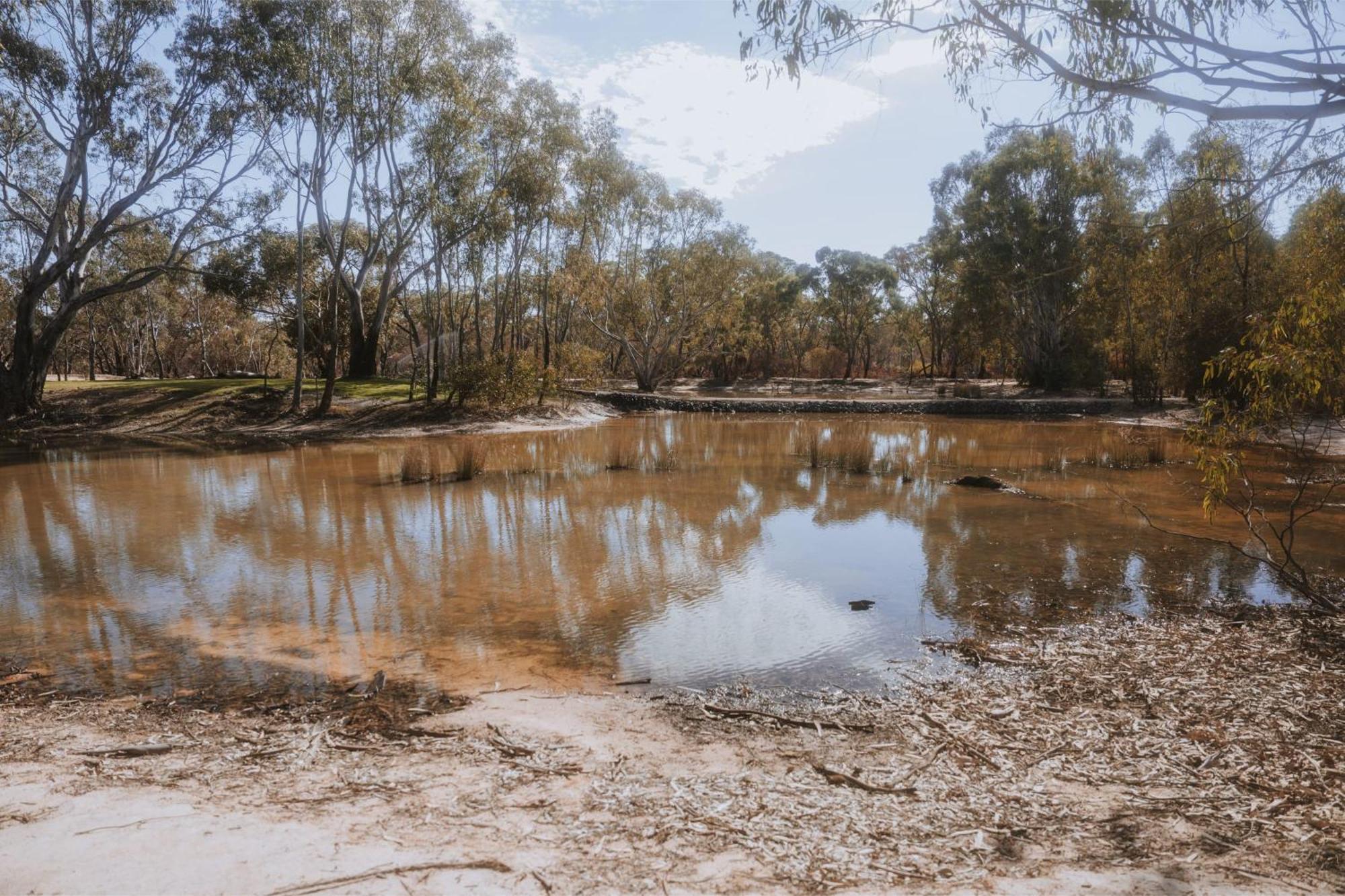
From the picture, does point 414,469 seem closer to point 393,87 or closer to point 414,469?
point 414,469

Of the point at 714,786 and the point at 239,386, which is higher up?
the point at 239,386

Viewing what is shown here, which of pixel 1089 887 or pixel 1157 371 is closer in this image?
pixel 1089 887

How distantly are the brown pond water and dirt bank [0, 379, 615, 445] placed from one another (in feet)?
22.6

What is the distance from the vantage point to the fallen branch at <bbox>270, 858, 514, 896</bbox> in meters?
2.36

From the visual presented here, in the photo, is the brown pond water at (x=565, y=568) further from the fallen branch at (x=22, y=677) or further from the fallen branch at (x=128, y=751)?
the fallen branch at (x=128, y=751)

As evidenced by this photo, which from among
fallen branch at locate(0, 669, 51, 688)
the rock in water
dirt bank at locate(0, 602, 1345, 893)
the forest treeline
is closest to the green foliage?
the forest treeline

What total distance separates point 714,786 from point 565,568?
519 centimetres

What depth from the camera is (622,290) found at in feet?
131

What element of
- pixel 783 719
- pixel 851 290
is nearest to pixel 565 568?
pixel 783 719

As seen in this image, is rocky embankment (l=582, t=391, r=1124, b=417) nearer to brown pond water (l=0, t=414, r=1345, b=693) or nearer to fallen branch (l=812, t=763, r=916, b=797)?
brown pond water (l=0, t=414, r=1345, b=693)

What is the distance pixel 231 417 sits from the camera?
25.0m

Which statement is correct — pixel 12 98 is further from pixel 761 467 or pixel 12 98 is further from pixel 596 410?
pixel 761 467

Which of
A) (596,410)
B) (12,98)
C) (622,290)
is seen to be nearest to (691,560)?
(596,410)

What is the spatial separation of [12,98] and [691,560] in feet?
89.8
